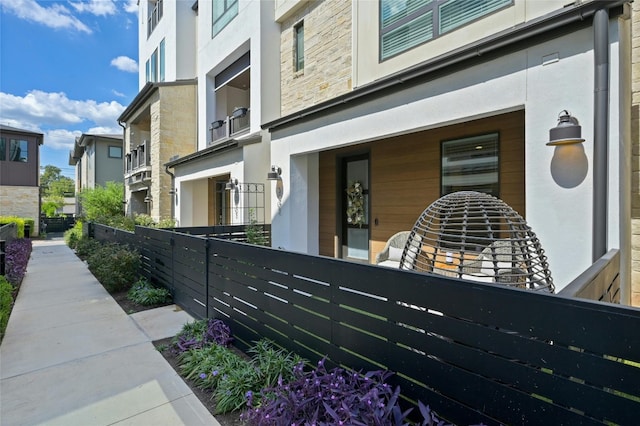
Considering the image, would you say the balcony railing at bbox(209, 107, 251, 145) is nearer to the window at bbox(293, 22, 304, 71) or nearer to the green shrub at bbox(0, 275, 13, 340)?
the window at bbox(293, 22, 304, 71)

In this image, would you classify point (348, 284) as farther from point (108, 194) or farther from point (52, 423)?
point (108, 194)

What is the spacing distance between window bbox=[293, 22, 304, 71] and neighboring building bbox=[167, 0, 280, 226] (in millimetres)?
754

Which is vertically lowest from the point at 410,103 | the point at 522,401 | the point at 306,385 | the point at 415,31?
the point at 306,385

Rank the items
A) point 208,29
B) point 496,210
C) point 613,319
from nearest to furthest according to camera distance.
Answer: point 613,319 < point 496,210 < point 208,29

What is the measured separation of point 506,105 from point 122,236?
26.6 ft

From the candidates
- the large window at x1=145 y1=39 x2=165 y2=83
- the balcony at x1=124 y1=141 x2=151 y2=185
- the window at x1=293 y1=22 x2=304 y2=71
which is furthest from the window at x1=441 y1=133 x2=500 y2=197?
the large window at x1=145 y1=39 x2=165 y2=83

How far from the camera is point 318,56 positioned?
26.1 ft

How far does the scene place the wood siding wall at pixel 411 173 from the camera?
5.02 m

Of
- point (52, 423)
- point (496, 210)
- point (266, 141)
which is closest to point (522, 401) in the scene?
point (496, 210)

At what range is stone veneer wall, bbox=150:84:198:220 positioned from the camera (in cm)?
1374

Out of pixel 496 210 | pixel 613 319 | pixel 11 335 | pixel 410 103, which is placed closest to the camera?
pixel 613 319

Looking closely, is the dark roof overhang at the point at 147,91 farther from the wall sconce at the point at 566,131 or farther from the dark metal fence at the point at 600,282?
the dark metal fence at the point at 600,282

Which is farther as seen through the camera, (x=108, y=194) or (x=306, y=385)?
(x=108, y=194)

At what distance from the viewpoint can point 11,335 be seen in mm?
4215
